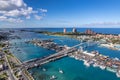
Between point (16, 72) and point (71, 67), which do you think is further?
point (71, 67)

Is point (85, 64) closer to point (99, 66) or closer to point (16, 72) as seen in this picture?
point (99, 66)

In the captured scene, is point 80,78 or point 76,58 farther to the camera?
point 76,58

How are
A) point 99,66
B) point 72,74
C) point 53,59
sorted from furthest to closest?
point 53,59, point 99,66, point 72,74

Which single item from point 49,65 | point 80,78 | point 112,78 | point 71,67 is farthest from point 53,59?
point 112,78

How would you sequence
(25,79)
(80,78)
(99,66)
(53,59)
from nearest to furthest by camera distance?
1. (25,79)
2. (80,78)
3. (99,66)
4. (53,59)

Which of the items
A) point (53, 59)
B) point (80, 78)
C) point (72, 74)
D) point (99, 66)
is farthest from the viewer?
point (53, 59)

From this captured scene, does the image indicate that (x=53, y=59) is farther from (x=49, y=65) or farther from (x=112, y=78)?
(x=112, y=78)

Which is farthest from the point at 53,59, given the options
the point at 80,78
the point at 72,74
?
the point at 80,78

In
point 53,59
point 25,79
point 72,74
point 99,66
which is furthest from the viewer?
point 53,59
